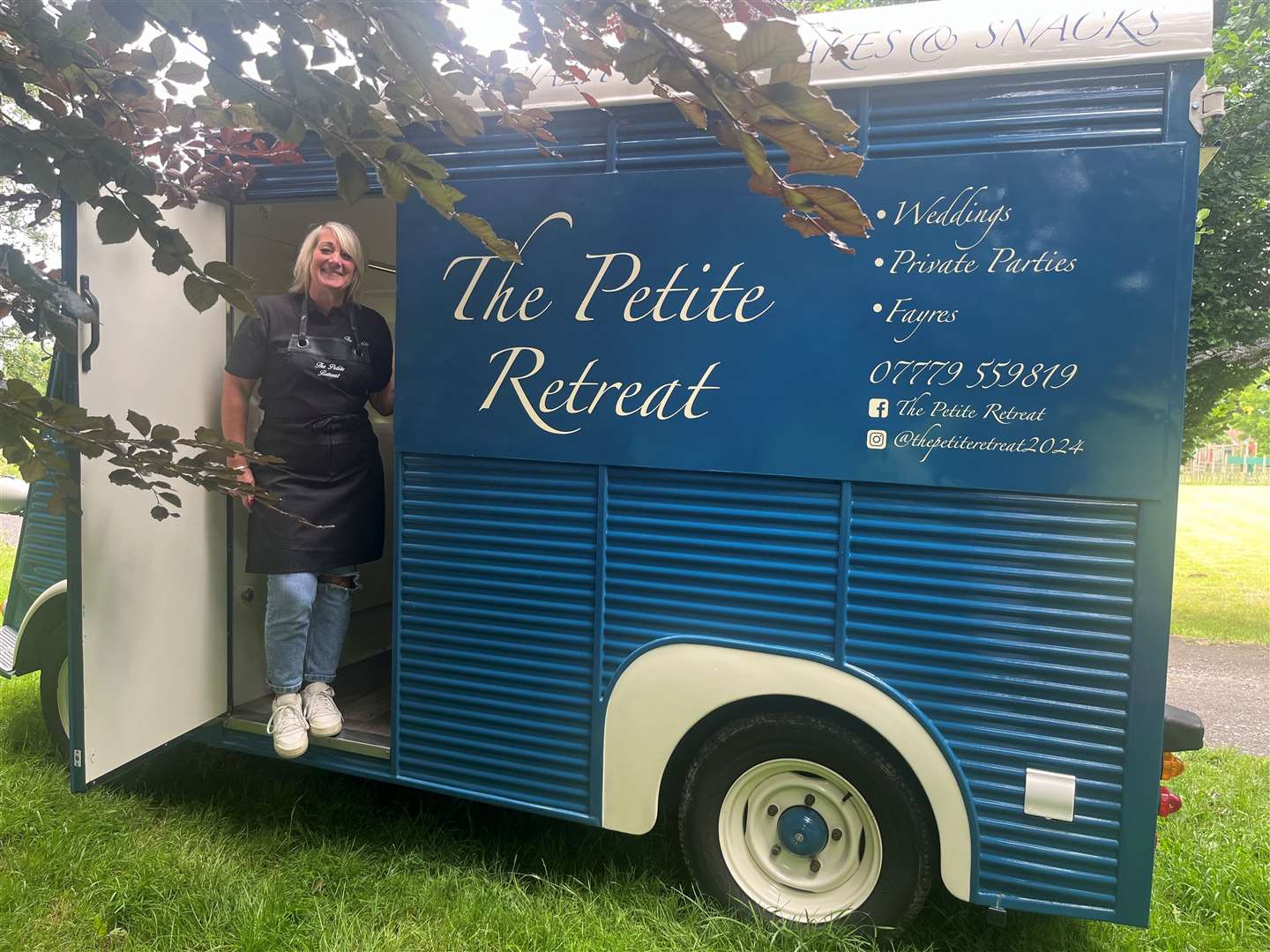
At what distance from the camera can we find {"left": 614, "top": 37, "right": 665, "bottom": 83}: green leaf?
3.65 feet

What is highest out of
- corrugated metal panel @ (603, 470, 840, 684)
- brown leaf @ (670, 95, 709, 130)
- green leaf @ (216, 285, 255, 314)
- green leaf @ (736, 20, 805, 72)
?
green leaf @ (736, 20, 805, 72)

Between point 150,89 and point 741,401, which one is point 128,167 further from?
point 741,401

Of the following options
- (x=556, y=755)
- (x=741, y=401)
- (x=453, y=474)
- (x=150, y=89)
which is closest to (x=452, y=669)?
(x=556, y=755)

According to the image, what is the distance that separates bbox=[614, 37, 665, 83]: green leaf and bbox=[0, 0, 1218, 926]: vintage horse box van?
1.51 m

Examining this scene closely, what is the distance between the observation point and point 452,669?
304cm

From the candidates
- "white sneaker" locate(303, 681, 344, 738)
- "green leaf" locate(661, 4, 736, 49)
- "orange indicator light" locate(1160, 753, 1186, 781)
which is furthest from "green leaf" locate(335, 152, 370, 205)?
"orange indicator light" locate(1160, 753, 1186, 781)

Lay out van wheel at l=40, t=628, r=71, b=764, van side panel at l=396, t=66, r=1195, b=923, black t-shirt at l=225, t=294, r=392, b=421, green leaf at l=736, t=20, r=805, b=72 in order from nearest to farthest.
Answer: green leaf at l=736, t=20, r=805, b=72, van side panel at l=396, t=66, r=1195, b=923, black t-shirt at l=225, t=294, r=392, b=421, van wheel at l=40, t=628, r=71, b=764

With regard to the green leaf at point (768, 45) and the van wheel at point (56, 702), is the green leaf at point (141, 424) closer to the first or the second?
the green leaf at point (768, 45)

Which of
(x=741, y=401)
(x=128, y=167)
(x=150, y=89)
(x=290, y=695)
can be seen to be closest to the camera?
(x=128, y=167)

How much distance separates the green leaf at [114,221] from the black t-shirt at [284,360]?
1.81 m

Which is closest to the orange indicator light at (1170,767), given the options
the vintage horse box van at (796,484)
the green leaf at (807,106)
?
the vintage horse box van at (796,484)

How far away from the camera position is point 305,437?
3.20 meters

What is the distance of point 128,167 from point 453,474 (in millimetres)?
1707

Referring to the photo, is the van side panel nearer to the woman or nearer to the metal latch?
the metal latch
